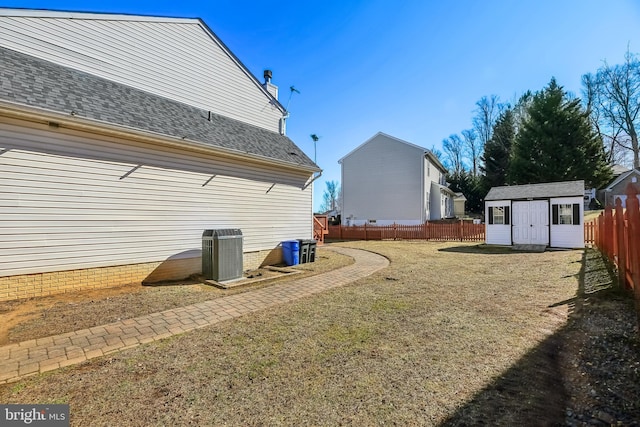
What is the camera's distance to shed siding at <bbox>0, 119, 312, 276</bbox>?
17.8 ft

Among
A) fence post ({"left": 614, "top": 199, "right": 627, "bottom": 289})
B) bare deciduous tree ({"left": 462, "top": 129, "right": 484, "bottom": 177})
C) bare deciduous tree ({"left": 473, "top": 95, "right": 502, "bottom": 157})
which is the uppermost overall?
bare deciduous tree ({"left": 473, "top": 95, "right": 502, "bottom": 157})

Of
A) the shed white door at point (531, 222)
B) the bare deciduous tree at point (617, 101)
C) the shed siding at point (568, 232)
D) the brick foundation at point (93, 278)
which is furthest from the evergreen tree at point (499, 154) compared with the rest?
the brick foundation at point (93, 278)

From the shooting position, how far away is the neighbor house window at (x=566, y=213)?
13266mm

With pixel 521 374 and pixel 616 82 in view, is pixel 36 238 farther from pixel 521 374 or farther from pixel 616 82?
pixel 616 82

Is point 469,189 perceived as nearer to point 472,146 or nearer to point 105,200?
point 472,146

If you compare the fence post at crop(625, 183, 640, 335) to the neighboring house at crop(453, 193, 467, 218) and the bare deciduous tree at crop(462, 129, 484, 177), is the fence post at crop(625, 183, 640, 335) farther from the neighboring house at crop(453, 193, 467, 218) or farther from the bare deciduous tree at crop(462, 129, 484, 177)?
the bare deciduous tree at crop(462, 129, 484, 177)

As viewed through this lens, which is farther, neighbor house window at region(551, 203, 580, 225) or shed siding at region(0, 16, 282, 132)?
neighbor house window at region(551, 203, 580, 225)

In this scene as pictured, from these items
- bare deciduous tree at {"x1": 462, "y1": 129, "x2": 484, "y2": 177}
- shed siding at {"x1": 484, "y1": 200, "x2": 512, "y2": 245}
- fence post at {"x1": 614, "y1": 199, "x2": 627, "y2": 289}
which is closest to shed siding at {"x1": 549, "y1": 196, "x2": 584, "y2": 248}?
shed siding at {"x1": 484, "y1": 200, "x2": 512, "y2": 245}

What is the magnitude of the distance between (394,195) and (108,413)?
24501 millimetres

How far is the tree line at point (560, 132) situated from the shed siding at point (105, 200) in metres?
31.4

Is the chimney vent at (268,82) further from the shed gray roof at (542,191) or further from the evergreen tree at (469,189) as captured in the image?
the evergreen tree at (469,189)

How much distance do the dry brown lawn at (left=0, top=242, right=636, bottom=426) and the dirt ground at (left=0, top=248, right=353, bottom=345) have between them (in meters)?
1.63

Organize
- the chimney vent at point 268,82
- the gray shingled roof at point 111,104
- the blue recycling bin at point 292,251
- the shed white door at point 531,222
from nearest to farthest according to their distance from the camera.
Result: 1. the gray shingled roof at point 111,104
2. the blue recycling bin at point 292,251
3. the chimney vent at point 268,82
4. the shed white door at point 531,222

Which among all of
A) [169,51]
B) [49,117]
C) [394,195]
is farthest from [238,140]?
[394,195]
